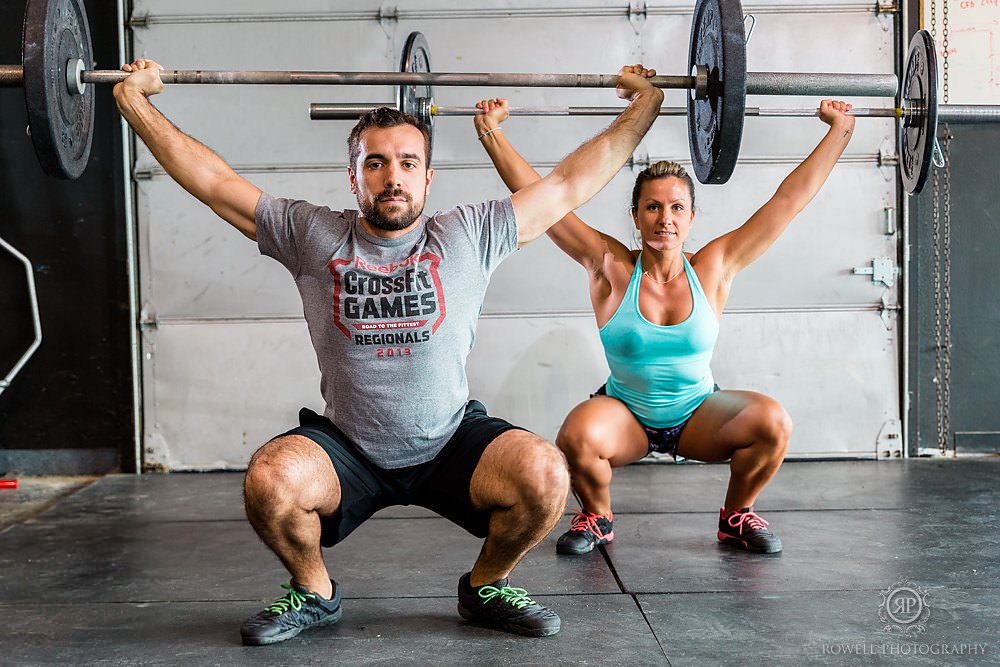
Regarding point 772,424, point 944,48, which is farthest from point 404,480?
point 944,48

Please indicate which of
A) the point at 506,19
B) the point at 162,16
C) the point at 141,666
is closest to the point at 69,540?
the point at 141,666

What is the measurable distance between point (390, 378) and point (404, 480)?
9.3 inches

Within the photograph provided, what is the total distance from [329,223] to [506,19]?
2.43 m

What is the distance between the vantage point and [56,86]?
2.39 meters

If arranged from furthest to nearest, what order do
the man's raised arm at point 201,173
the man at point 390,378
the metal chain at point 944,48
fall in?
the metal chain at point 944,48
the man's raised arm at point 201,173
the man at point 390,378

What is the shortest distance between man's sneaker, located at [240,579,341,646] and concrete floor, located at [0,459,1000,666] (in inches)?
1.3

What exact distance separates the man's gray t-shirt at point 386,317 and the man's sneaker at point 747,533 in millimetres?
1095

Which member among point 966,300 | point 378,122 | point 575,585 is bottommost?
point 575,585

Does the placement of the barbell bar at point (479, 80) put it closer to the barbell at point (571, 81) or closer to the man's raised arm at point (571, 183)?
the barbell at point (571, 81)

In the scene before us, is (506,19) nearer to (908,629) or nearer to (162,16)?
(162,16)

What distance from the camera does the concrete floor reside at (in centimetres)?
205

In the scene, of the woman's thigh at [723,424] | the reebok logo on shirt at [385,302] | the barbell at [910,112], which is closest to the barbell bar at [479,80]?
the barbell at [910,112]

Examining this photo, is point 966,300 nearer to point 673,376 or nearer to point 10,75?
point 673,376

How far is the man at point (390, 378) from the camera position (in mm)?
2123
